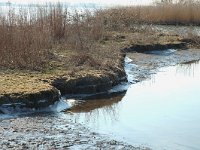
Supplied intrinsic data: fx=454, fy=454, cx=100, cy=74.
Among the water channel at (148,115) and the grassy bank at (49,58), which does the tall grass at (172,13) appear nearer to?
the grassy bank at (49,58)

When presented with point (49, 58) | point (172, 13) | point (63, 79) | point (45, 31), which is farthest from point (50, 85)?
point (172, 13)

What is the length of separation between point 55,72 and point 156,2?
1929cm

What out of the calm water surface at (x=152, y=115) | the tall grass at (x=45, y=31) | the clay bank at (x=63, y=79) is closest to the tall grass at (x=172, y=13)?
the tall grass at (x=45, y=31)

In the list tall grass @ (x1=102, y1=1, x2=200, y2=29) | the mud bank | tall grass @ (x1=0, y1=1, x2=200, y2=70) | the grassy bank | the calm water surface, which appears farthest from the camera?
tall grass @ (x1=102, y1=1, x2=200, y2=29)

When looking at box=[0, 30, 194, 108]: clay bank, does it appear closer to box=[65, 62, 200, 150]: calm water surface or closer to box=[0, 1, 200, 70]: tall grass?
box=[0, 1, 200, 70]: tall grass

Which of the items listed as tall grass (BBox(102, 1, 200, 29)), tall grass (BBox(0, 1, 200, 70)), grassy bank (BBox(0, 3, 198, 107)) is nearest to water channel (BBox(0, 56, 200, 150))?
grassy bank (BBox(0, 3, 198, 107))

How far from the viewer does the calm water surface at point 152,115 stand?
20.7 feet

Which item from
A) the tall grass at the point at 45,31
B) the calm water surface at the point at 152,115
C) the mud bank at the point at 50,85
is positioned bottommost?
the calm water surface at the point at 152,115

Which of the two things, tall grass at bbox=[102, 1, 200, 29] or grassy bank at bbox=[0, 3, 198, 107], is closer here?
grassy bank at bbox=[0, 3, 198, 107]

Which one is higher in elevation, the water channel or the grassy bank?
the grassy bank

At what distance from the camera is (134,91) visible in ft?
31.5

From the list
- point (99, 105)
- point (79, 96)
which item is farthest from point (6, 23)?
point (99, 105)

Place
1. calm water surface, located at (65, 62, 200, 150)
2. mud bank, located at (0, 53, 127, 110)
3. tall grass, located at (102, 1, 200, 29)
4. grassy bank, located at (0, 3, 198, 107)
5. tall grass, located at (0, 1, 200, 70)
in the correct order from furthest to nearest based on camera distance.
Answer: tall grass, located at (102, 1, 200, 29) → tall grass, located at (0, 1, 200, 70) → grassy bank, located at (0, 3, 198, 107) → mud bank, located at (0, 53, 127, 110) → calm water surface, located at (65, 62, 200, 150)

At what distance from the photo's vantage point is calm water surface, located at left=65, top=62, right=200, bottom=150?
20.7 ft
